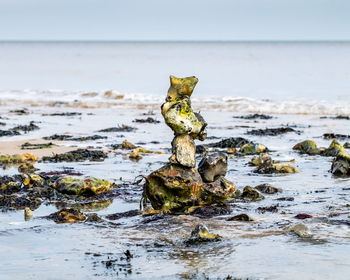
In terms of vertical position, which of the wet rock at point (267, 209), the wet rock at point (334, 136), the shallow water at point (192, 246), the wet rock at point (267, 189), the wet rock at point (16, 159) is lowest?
the shallow water at point (192, 246)

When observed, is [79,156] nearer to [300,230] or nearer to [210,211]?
[210,211]

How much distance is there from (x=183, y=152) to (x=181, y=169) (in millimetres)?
270

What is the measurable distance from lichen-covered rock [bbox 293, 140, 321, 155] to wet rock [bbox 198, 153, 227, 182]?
711cm

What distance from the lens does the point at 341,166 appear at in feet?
48.0

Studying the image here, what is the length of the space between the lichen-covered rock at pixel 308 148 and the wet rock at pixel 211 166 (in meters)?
7.11

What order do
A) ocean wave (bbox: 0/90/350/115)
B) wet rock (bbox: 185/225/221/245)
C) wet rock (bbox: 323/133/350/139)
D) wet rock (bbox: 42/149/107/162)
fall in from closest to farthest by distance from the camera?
wet rock (bbox: 185/225/221/245) < wet rock (bbox: 42/149/107/162) < wet rock (bbox: 323/133/350/139) < ocean wave (bbox: 0/90/350/115)

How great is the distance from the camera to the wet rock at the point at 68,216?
10.5 meters

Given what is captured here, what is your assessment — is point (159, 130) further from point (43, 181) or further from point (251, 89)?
point (251, 89)

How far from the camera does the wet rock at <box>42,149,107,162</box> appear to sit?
17219 millimetres

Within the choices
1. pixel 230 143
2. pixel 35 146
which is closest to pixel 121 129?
pixel 35 146

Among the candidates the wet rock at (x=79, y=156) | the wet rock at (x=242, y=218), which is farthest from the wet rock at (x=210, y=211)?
the wet rock at (x=79, y=156)

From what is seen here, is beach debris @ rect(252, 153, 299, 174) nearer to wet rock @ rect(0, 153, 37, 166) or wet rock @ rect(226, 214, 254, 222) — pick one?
wet rock @ rect(226, 214, 254, 222)

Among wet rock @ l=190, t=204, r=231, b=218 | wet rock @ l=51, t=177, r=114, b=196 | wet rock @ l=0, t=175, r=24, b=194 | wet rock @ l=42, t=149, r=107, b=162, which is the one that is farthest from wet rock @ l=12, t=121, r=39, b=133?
wet rock @ l=190, t=204, r=231, b=218

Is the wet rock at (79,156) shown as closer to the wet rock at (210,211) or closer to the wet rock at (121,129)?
the wet rock at (121,129)
